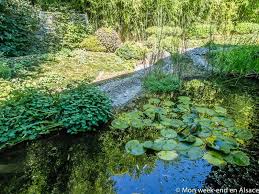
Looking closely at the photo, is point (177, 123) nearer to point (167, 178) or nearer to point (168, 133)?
point (168, 133)

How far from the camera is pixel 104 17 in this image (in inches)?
409

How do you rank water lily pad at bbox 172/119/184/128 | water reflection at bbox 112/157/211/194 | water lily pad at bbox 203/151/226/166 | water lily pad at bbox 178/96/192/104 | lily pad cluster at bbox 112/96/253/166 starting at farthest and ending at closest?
water lily pad at bbox 178/96/192/104 → water lily pad at bbox 172/119/184/128 → lily pad cluster at bbox 112/96/253/166 → water lily pad at bbox 203/151/226/166 → water reflection at bbox 112/157/211/194

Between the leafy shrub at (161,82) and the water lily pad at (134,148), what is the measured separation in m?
1.89

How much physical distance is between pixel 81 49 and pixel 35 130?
4.87m

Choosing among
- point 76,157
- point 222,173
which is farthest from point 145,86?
point 222,173

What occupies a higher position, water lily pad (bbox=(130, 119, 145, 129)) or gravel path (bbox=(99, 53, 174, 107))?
water lily pad (bbox=(130, 119, 145, 129))

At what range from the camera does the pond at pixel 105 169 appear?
2.97 m

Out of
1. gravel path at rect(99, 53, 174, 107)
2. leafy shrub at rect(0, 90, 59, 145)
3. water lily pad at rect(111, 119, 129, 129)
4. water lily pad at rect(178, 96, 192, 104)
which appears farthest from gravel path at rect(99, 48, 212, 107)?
leafy shrub at rect(0, 90, 59, 145)

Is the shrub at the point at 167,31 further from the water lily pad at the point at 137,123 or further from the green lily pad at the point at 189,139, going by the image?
the green lily pad at the point at 189,139

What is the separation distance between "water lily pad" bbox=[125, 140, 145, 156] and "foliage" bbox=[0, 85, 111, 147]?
68cm

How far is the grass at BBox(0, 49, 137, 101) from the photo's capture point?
213 inches

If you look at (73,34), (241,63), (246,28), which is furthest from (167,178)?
(246,28)

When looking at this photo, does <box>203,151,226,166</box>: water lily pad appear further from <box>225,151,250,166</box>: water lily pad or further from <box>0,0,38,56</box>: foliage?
<box>0,0,38,56</box>: foliage

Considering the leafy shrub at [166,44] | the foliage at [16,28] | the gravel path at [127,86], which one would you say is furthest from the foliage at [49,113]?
the foliage at [16,28]
